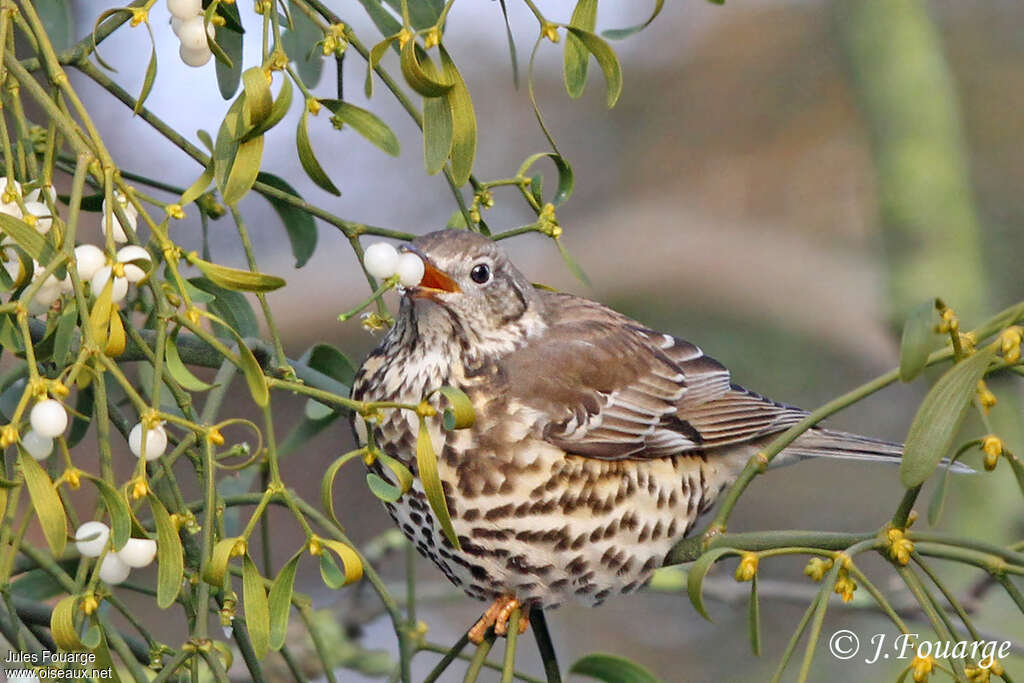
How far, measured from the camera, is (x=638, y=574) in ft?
7.13

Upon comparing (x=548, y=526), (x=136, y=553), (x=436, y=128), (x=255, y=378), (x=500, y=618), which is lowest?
(x=500, y=618)

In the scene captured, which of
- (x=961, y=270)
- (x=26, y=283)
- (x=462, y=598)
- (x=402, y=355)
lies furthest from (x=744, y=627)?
(x=26, y=283)

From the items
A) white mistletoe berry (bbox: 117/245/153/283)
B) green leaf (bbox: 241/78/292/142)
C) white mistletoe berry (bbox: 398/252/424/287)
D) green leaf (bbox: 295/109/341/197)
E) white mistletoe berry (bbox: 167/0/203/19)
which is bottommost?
white mistletoe berry (bbox: 398/252/424/287)

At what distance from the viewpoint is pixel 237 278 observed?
129cm

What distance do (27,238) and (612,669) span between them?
1.05 metres

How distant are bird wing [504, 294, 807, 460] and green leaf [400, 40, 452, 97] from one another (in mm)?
903

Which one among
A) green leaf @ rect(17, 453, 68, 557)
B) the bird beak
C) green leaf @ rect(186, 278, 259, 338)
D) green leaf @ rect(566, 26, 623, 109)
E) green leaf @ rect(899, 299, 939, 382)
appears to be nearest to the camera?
green leaf @ rect(899, 299, 939, 382)

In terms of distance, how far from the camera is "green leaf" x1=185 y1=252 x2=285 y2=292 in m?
1.27

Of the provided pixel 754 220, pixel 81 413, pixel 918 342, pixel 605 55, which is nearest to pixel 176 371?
pixel 81 413

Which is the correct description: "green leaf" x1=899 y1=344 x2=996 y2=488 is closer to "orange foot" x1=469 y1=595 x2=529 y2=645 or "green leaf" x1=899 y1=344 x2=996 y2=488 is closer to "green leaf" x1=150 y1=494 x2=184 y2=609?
"green leaf" x1=150 y1=494 x2=184 y2=609

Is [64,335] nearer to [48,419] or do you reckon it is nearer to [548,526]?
[48,419]

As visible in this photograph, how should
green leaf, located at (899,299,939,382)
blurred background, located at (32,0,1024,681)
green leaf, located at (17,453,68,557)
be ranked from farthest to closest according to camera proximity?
blurred background, located at (32,0,1024,681) < green leaf, located at (17,453,68,557) < green leaf, located at (899,299,939,382)

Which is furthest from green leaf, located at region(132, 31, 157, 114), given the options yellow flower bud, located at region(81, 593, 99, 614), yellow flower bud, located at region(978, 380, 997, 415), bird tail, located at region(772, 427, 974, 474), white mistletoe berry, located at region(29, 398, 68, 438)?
bird tail, located at region(772, 427, 974, 474)

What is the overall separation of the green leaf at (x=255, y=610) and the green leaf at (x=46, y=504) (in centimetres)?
18
